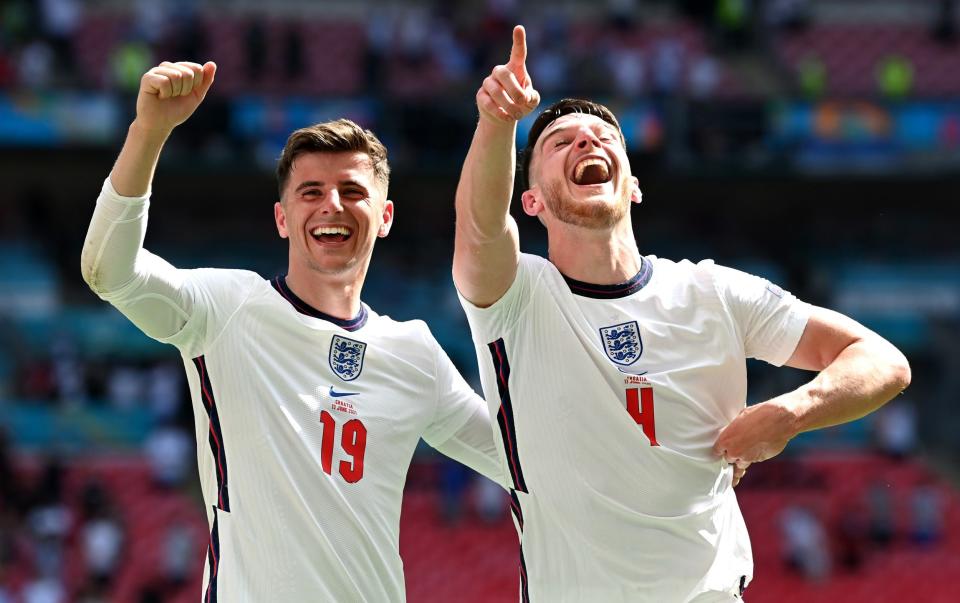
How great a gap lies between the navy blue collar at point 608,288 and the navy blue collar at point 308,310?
0.89 meters

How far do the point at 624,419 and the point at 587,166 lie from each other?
3.15ft

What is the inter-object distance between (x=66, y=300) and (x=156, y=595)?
8.25 metres

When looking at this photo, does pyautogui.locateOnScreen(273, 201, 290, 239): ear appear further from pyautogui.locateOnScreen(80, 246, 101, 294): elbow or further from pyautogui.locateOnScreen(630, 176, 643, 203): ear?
pyautogui.locateOnScreen(630, 176, 643, 203): ear

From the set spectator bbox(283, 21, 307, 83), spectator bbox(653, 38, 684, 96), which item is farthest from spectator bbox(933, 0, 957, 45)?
spectator bbox(283, 21, 307, 83)

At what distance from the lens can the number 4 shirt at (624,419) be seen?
477cm

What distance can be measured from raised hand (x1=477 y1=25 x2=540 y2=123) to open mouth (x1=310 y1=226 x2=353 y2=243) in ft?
3.38

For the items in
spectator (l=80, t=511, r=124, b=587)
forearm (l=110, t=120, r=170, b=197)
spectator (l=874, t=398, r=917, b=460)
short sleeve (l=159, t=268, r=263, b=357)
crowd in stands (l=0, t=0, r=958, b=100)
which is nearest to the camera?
forearm (l=110, t=120, r=170, b=197)

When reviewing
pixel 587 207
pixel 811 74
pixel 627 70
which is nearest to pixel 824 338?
pixel 587 207

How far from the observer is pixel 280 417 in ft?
16.8

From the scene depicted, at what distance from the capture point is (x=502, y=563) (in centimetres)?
1844

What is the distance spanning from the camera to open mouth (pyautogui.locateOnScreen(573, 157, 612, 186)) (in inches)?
199

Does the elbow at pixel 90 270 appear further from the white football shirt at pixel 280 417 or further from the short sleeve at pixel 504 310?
the short sleeve at pixel 504 310

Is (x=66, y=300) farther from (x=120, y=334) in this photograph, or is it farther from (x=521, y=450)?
(x=521, y=450)

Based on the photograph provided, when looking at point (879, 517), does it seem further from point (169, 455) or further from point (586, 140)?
point (586, 140)
